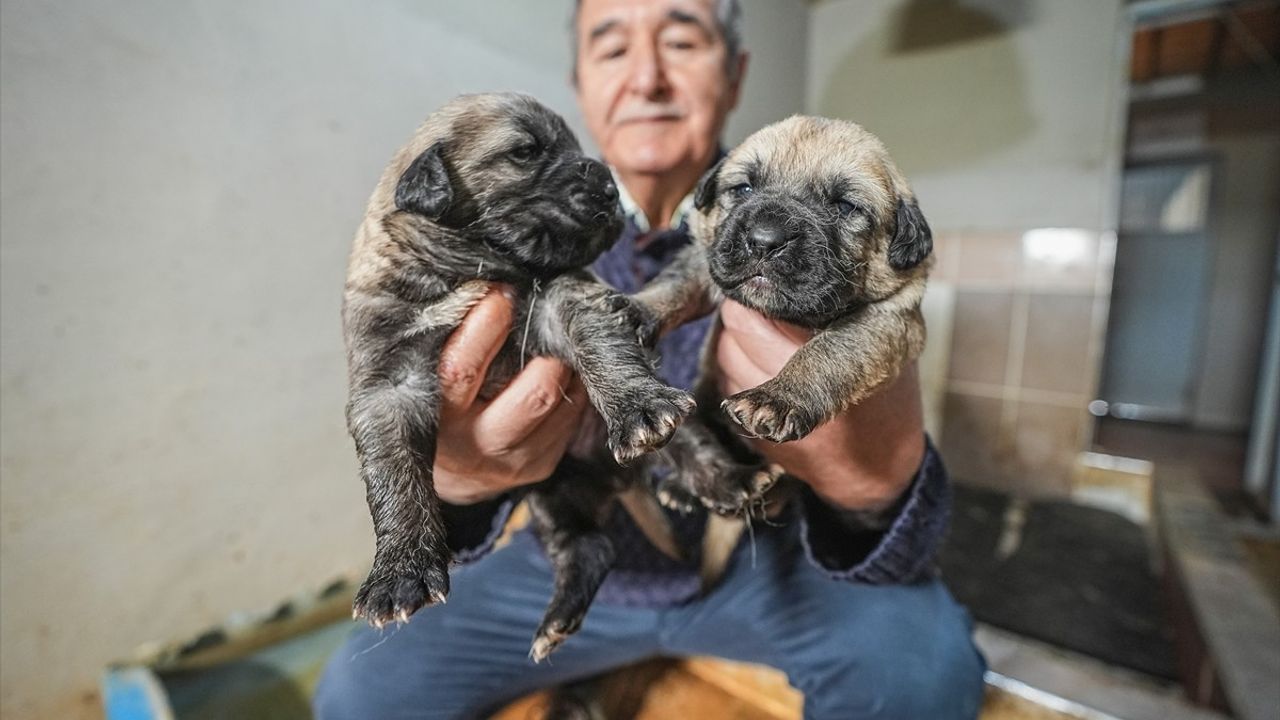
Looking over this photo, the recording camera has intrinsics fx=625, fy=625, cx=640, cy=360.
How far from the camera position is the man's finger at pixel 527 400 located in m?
1.14

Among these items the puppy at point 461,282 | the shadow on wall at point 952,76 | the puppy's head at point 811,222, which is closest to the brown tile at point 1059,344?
the shadow on wall at point 952,76

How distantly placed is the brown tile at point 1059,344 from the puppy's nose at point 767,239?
441 cm

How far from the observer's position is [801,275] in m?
0.99

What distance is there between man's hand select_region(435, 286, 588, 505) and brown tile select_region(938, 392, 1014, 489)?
14.1 ft

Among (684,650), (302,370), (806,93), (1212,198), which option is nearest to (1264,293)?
(1212,198)

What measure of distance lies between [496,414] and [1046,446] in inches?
190

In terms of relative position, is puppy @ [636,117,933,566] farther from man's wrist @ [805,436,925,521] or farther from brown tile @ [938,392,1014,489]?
brown tile @ [938,392,1014,489]

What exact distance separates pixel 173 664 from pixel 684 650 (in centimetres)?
157

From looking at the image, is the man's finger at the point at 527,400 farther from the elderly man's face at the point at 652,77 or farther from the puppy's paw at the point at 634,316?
the elderly man's face at the point at 652,77

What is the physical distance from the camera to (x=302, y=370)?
2.04 meters

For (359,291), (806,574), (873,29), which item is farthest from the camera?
(873,29)

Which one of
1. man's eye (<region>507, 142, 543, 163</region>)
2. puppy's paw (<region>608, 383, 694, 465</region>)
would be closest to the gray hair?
man's eye (<region>507, 142, 543, 163</region>)

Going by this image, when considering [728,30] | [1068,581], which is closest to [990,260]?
[1068,581]

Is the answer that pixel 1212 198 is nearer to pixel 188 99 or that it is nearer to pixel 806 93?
pixel 806 93
